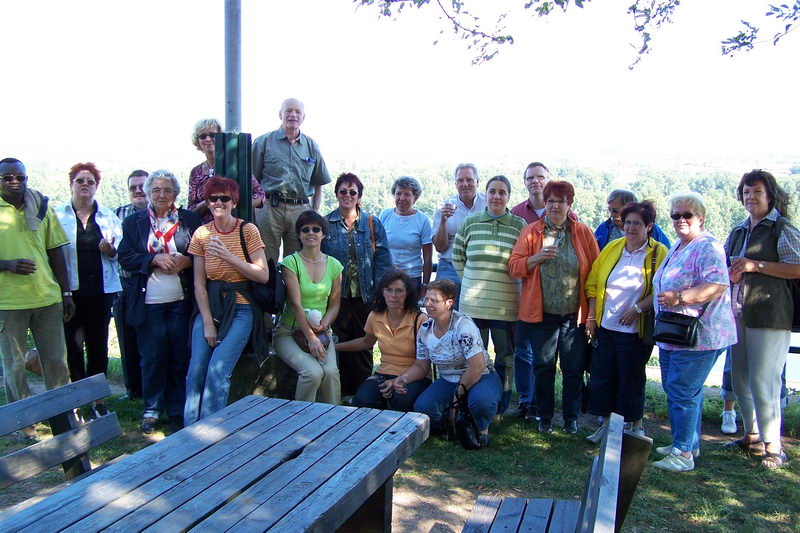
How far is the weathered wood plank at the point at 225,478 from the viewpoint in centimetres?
219

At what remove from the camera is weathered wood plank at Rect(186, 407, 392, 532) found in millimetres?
2236

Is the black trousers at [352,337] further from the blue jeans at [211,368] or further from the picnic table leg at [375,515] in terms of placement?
the picnic table leg at [375,515]

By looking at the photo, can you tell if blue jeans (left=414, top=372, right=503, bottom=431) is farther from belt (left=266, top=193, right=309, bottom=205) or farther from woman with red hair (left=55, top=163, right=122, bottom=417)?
woman with red hair (left=55, top=163, right=122, bottom=417)

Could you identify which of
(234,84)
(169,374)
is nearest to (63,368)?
(169,374)

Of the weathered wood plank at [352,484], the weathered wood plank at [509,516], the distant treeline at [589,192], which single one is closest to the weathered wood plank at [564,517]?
the weathered wood plank at [509,516]

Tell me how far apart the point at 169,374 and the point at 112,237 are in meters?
1.20

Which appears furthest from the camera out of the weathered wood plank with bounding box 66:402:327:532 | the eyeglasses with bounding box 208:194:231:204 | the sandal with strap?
the eyeglasses with bounding box 208:194:231:204

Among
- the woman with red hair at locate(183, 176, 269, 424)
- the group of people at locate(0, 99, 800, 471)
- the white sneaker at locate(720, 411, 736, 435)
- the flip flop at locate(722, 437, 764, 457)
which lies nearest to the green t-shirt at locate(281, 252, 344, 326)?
the group of people at locate(0, 99, 800, 471)

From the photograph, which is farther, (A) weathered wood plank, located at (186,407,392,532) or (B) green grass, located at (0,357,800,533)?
(B) green grass, located at (0,357,800,533)

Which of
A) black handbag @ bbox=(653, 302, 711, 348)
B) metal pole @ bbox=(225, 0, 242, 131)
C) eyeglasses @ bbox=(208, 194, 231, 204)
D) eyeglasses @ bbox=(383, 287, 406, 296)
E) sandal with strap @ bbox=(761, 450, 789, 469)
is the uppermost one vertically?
metal pole @ bbox=(225, 0, 242, 131)

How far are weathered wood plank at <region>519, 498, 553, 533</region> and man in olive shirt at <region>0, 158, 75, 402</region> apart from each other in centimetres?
371

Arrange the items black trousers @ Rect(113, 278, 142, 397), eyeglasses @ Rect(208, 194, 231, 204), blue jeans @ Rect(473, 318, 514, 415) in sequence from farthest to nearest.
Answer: black trousers @ Rect(113, 278, 142, 397)
blue jeans @ Rect(473, 318, 514, 415)
eyeglasses @ Rect(208, 194, 231, 204)

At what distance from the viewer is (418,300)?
5379 mm

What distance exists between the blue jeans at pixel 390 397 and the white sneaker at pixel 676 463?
1.67m
